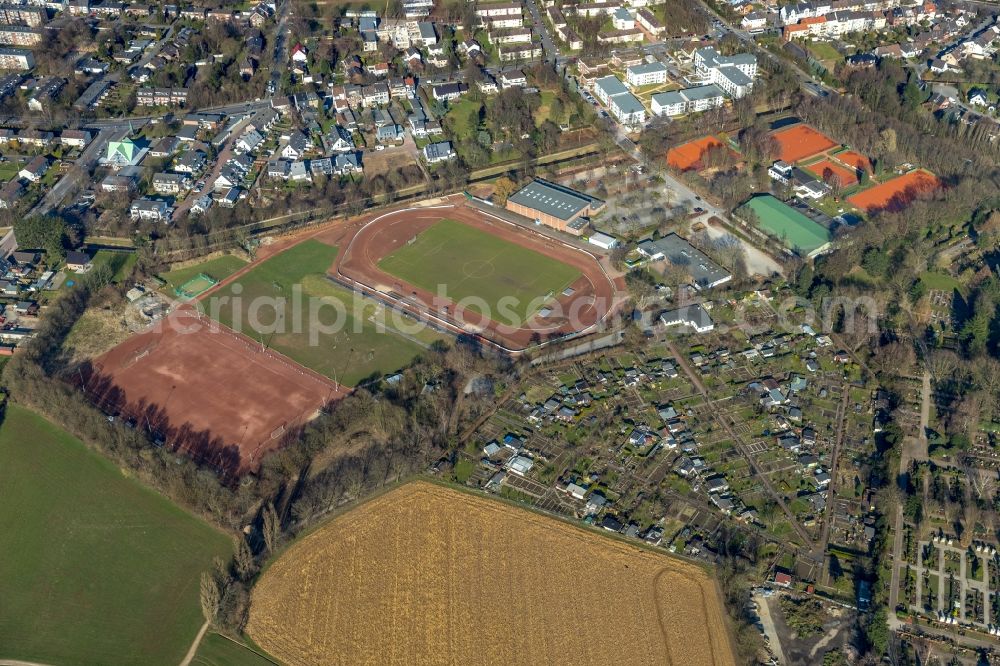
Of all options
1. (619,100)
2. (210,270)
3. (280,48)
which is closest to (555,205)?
(619,100)

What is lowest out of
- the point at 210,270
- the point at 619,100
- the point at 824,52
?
the point at 210,270

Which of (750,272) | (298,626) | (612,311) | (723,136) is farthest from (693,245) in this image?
(298,626)

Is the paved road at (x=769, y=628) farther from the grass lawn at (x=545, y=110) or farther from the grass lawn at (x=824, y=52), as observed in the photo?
the grass lawn at (x=824, y=52)

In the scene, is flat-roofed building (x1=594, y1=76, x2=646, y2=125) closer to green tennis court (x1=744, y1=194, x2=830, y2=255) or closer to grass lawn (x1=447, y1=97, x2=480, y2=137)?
grass lawn (x1=447, y1=97, x2=480, y2=137)

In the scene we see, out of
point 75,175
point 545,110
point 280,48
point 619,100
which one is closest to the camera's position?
point 75,175

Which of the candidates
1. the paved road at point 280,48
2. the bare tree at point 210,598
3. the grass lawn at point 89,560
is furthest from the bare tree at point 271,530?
the paved road at point 280,48

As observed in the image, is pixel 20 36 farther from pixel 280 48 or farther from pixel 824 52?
pixel 824 52
